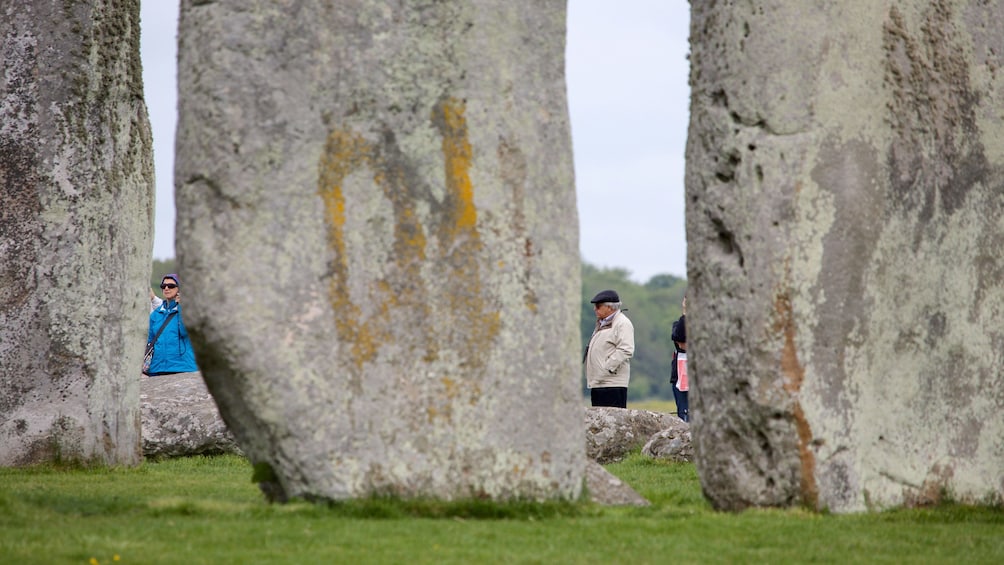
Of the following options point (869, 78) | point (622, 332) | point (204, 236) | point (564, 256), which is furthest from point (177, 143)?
point (622, 332)

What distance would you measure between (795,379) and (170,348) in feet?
31.3

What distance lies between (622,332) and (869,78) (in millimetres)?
7171

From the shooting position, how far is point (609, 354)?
642 inches

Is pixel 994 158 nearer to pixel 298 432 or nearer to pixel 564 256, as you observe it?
pixel 564 256

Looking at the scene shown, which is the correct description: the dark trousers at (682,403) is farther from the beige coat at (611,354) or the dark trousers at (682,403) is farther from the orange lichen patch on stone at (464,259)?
the orange lichen patch on stone at (464,259)

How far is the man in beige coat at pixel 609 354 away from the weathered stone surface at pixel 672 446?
1845 mm

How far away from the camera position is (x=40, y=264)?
12773mm

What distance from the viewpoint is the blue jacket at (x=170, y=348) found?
53.4 feet

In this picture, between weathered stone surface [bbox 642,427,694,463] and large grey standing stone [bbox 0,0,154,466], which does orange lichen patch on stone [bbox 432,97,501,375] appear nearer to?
large grey standing stone [bbox 0,0,154,466]

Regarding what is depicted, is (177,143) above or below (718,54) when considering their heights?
below

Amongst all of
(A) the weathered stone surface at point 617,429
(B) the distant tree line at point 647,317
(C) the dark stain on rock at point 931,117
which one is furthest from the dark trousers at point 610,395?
(B) the distant tree line at point 647,317

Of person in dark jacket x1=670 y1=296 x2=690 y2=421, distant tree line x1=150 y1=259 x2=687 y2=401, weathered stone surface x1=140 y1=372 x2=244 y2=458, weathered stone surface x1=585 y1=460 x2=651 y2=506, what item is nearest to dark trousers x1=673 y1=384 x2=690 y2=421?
person in dark jacket x1=670 y1=296 x2=690 y2=421

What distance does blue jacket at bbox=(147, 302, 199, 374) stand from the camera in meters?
16.3

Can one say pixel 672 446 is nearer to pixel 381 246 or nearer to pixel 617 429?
pixel 617 429
